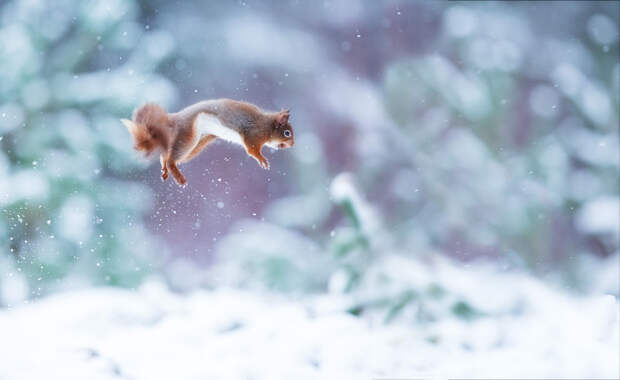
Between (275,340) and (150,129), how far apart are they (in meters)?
0.46

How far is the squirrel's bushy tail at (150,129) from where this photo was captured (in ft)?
2.12

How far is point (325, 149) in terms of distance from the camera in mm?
1094

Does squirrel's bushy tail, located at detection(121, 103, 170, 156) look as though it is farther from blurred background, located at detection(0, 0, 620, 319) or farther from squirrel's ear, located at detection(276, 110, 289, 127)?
blurred background, located at detection(0, 0, 620, 319)

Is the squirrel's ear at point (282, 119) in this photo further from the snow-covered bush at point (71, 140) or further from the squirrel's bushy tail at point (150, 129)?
the snow-covered bush at point (71, 140)

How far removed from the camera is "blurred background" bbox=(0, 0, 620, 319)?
953 millimetres

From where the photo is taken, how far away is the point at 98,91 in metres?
0.96

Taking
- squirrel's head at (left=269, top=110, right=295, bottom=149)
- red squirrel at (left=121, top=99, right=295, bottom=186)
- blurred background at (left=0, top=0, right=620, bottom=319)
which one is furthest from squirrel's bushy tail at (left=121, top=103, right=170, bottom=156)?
blurred background at (left=0, top=0, right=620, bottom=319)

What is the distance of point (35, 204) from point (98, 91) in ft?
0.67

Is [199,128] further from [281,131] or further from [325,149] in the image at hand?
[325,149]

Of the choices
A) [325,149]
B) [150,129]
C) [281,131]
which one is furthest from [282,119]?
Answer: [325,149]

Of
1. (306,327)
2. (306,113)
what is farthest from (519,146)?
(306,327)

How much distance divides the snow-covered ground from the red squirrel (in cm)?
35

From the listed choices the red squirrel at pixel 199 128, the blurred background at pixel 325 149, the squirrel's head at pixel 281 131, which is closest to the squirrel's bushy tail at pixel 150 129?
the red squirrel at pixel 199 128

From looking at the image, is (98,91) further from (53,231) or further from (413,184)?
(413,184)
